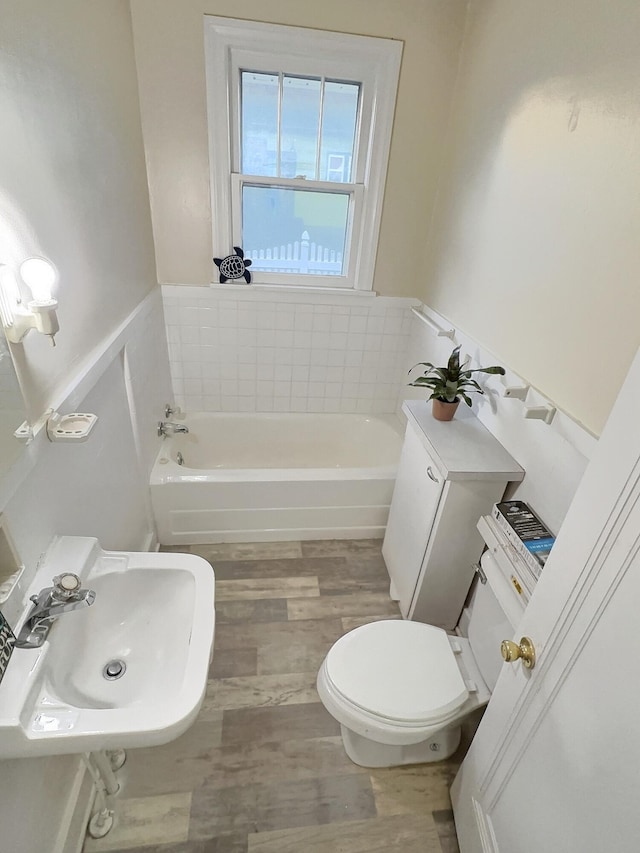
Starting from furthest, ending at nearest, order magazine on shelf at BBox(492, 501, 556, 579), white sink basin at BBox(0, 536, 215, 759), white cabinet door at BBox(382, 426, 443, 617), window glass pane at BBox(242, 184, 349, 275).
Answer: window glass pane at BBox(242, 184, 349, 275), white cabinet door at BBox(382, 426, 443, 617), magazine on shelf at BBox(492, 501, 556, 579), white sink basin at BBox(0, 536, 215, 759)

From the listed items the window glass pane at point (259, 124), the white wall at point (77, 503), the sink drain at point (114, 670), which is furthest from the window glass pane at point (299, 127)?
the sink drain at point (114, 670)

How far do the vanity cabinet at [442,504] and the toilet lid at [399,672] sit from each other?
293 mm

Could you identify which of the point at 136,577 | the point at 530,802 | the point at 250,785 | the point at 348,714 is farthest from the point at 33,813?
the point at 530,802

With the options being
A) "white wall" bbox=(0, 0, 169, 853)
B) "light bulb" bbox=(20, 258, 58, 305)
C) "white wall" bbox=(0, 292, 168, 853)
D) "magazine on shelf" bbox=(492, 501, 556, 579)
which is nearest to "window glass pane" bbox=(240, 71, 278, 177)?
"white wall" bbox=(0, 0, 169, 853)

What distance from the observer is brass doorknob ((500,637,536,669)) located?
2.83 feet

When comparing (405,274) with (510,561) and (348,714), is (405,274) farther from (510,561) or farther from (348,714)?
(348,714)

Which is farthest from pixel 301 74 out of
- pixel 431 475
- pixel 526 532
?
pixel 526 532

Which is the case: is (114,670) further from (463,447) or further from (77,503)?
(463,447)

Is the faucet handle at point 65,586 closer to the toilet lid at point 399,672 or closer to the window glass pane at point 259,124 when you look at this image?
the toilet lid at point 399,672

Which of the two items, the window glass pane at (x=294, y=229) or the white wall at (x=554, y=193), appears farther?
the window glass pane at (x=294, y=229)

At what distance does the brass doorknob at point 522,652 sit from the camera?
2.83 ft

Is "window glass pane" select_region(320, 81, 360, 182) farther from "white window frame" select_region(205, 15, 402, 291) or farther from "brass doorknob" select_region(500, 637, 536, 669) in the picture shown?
"brass doorknob" select_region(500, 637, 536, 669)

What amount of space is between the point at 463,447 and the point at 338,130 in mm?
1726

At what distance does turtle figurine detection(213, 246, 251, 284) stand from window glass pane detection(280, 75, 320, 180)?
1.49ft
